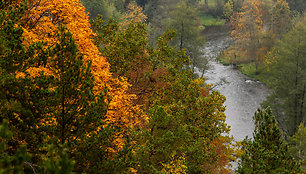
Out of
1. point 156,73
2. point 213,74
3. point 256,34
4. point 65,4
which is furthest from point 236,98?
point 65,4

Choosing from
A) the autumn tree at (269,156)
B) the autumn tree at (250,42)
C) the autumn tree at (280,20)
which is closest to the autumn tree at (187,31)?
the autumn tree at (250,42)

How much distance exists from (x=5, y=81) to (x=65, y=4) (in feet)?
25.1

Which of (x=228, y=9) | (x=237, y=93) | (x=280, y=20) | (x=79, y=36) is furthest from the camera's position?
(x=228, y=9)

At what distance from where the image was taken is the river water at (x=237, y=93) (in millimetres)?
35594

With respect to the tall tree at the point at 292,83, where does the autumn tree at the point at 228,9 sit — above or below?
above

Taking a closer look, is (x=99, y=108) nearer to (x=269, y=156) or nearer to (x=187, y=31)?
(x=269, y=156)

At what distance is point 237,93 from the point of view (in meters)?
43.5

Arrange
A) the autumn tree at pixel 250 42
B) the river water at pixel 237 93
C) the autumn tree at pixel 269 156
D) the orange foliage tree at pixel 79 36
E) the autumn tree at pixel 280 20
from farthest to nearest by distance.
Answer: the autumn tree at pixel 250 42
the autumn tree at pixel 280 20
the river water at pixel 237 93
the orange foliage tree at pixel 79 36
the autumn tree at pixel 269 156

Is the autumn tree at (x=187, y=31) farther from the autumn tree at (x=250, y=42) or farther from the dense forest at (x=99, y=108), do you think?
the dense forest at (x=99, y=108)

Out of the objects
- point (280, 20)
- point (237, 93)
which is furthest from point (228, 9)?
point (237, 93)

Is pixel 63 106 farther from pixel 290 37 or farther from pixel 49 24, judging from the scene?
pixel 290 37

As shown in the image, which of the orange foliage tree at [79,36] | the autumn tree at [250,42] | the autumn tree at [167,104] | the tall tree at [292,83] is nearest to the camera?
the autumn tree at [167,104]

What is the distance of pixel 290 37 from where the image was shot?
3419cm

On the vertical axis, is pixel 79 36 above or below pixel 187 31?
above
